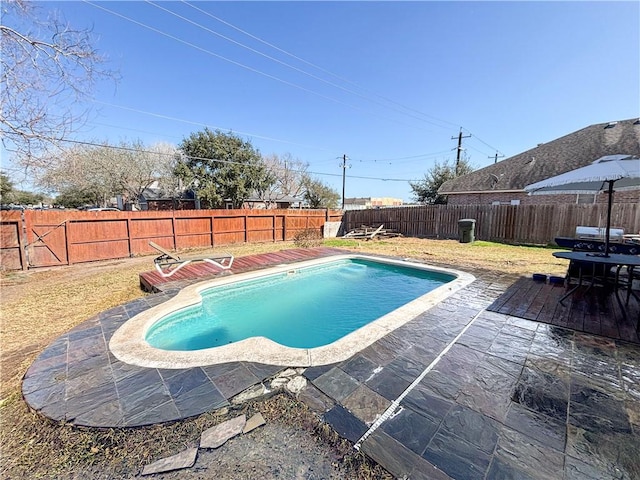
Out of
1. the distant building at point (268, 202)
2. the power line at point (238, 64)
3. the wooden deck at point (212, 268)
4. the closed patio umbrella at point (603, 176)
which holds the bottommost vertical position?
the wooden deck at point (212, 268)

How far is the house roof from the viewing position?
1287 centimetres

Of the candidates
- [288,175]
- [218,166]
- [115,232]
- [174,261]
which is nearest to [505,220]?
[174,261]

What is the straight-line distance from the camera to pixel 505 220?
12547 mm

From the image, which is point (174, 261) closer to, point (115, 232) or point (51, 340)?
point (51, 340)

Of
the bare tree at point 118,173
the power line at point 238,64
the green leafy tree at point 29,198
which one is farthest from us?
the green leafy tree at point 29,198

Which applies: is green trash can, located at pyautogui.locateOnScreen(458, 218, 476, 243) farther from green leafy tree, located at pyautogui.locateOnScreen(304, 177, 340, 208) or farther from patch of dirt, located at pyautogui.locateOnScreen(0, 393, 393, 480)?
green leafy tree, located at pyautogui.locateOnScreen(304, 177, 340, 208)

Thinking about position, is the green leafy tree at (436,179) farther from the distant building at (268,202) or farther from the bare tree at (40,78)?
the bare tree at (40,78)

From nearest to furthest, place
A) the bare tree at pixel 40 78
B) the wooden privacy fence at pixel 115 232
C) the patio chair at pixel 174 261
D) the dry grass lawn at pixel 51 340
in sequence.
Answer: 1. the dry grass lawn at pixel 51 340
2. the bare tree at pixel 40 78
3. the patio chair at pixel 174 261
4. the wooden privacy fence at pixel 115 232

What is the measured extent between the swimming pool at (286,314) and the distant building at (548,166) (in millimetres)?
11050

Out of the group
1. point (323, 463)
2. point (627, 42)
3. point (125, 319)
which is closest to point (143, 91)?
point (125, 319)

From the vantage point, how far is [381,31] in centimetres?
1029

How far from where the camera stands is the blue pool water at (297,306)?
427 centimetres

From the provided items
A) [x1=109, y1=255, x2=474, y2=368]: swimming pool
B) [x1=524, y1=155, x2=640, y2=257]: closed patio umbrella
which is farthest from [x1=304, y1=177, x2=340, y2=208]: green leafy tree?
[x1=524, y1=155, x2=640, y2=257]: closed patio umbrella

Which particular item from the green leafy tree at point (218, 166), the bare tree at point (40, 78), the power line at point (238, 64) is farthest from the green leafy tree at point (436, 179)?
the bare tree at point (40, 78)
